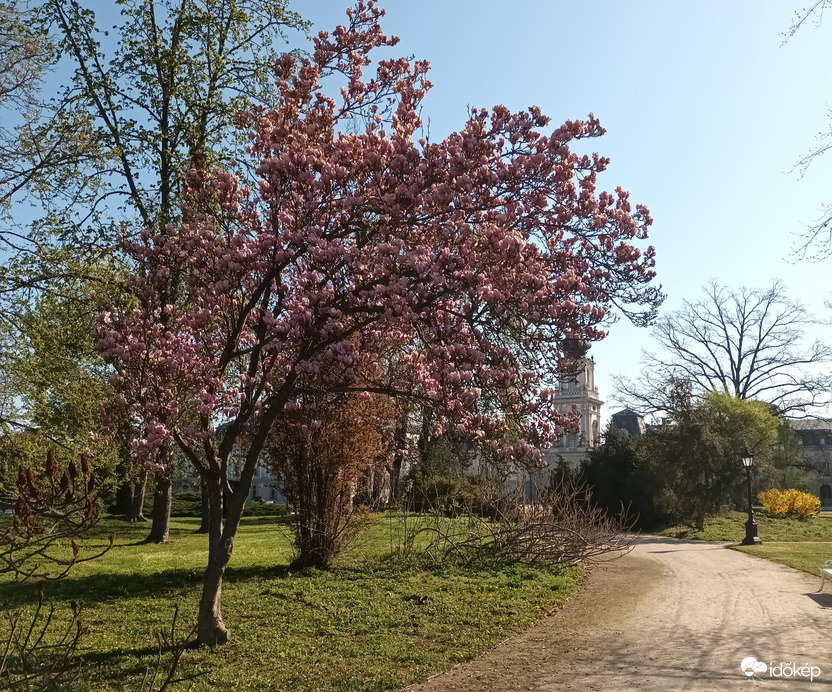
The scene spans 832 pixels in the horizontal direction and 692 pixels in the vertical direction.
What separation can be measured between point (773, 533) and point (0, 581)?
79.9 feet

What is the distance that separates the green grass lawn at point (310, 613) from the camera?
289 inches

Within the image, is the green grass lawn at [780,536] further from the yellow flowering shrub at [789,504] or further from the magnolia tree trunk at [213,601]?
the magnolia tree trunk at [213,601]

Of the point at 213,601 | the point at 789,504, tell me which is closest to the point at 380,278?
the point at 213,601

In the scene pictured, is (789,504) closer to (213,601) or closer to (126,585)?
(126,585)

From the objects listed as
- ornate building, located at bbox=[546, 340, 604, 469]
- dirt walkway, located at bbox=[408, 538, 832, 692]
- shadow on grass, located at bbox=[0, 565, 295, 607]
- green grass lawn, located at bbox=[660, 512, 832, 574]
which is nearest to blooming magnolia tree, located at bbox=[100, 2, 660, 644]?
dirt walkway, located at bbox=[408, 538, 832, 692]

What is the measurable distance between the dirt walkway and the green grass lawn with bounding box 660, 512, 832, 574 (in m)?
3.96

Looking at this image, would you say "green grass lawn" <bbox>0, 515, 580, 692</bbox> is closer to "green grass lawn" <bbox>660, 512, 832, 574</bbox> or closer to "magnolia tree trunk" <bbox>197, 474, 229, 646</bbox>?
"magnolia tree trunk" <bbox>197, 474, 229, 646</bbox>

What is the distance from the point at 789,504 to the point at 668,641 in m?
26.5

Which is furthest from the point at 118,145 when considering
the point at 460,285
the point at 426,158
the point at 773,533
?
the point at 773,533

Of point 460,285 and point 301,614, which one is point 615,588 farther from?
point 460,285

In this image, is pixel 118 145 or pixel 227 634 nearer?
pixel 227 634

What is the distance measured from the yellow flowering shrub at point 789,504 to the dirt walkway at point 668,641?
1892cm

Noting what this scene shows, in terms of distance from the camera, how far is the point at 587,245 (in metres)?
8.09

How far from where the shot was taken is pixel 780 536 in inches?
990
